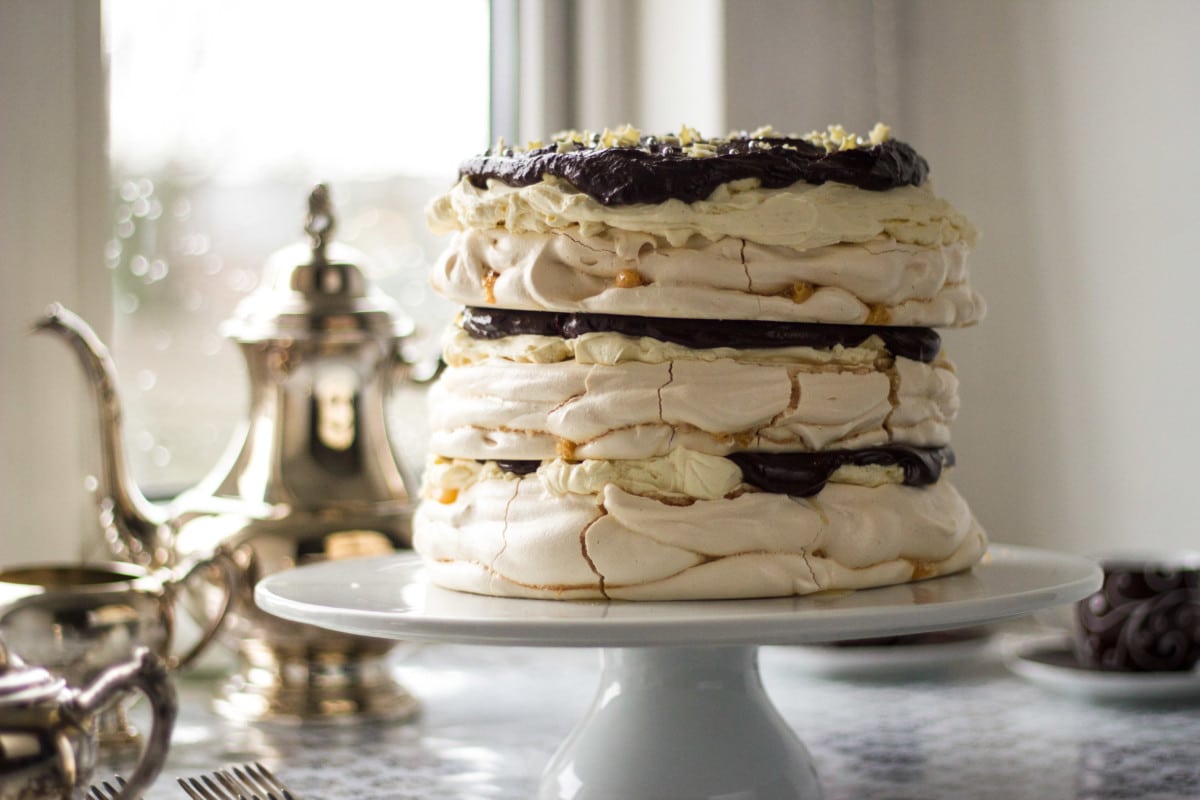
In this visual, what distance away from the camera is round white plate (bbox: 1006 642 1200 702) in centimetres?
132

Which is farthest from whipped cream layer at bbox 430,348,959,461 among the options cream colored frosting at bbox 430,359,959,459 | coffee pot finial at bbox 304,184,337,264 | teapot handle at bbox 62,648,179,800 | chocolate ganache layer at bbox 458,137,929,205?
coffee pot finial at bbox 304,184,337,264

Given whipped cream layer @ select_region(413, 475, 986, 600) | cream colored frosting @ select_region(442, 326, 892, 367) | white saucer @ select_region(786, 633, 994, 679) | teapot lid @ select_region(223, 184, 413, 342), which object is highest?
teapot lid @ select_region(223, 184, 413, 342)

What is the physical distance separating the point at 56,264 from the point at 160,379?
267 mm

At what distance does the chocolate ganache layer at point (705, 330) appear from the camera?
2.91 feet

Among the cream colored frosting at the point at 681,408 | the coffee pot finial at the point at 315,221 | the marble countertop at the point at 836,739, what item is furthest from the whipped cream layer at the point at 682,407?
the coffee pot finial at the point at 315,221

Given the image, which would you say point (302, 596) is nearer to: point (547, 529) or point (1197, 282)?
point (547, 529)

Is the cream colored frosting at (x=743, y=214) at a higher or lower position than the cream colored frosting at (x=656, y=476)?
higher

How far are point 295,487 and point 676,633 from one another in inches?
25.4

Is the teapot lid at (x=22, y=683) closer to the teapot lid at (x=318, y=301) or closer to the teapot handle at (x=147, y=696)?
the teapot handle at (x=147, y=696)

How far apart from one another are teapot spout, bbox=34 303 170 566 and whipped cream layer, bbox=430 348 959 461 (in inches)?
21.0

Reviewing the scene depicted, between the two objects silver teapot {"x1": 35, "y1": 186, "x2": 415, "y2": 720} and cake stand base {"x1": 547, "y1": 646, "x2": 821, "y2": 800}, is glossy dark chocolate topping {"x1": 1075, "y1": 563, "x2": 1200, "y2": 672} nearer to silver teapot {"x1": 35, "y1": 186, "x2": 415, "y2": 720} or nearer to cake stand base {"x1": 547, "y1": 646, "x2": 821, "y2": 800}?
cake stand base {"x1": 547, "y1": 646, "x2": 821, "y2": 800}

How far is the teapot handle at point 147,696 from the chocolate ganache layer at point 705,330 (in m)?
0.30

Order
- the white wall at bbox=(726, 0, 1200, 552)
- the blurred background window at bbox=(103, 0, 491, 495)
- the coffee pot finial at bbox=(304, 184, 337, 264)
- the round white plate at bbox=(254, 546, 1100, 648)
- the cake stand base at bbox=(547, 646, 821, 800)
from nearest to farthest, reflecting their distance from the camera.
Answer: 1. the round white plate at bbox=(254, 546, 1100, 648)
2. the cake stand base at bbox=(547, 646, 821, 800)
3. the coffee pot finial at bbox=(304, 184, 337, 264)
4. the white wall at bbox=(726, 0, 1200, 552)
5. the blurred background window at bbox=(103, 0, 491, 495)

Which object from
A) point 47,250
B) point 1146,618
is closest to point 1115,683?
point 1146,618
